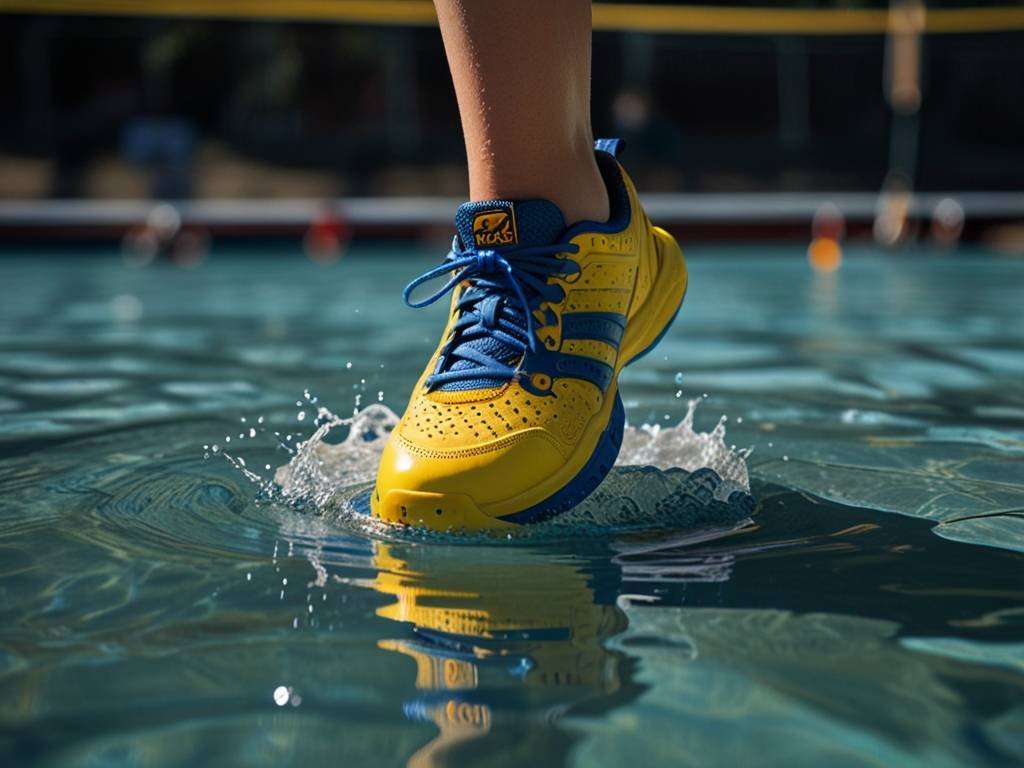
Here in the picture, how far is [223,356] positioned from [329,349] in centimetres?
29

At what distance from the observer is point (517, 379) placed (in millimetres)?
1458

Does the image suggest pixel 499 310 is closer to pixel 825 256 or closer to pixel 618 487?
pixel 618 487

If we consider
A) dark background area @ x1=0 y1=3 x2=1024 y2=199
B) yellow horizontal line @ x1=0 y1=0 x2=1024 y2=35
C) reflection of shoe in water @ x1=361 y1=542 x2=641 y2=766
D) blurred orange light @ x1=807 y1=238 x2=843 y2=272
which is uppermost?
yellow horizontal line @ x1=0 y1=0 x2=1024 y2=35

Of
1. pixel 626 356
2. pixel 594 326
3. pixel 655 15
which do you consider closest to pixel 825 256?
pixel 655 15

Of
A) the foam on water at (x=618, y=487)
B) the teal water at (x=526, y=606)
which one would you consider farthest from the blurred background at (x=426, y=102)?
the foam on water at (x=618, y=487)

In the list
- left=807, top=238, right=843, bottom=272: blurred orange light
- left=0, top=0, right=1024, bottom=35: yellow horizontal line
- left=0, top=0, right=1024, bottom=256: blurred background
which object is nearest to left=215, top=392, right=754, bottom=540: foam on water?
left=807, top=238, right=843, bottom=272: blurred orange light

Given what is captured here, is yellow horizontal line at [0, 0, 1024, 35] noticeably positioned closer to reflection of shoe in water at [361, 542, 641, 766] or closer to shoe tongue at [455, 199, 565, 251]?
shoe tongue at [455, 199, 565, 251]

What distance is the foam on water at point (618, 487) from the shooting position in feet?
4.60

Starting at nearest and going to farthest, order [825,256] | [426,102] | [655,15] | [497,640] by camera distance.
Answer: [497,640], [825,256], [655,15], [426,102]

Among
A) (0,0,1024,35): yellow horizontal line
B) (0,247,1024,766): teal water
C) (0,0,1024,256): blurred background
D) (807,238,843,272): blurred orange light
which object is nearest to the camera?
(0,247,1024,766): teal water

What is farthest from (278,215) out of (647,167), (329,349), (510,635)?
(510,635)

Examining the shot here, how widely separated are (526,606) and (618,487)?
42 centimetres

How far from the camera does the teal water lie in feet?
2.79

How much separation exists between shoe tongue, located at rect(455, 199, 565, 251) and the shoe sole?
215 mm
